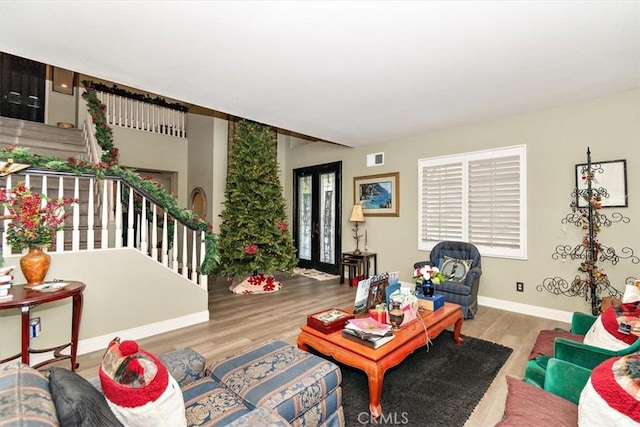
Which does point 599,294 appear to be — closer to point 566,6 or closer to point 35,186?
point 566,6

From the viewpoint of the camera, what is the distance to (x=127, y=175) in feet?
10.4

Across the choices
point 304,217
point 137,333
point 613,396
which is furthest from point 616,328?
point 304,217

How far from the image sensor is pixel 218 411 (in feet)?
4.56

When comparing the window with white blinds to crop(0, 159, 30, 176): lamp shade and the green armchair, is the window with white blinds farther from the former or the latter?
crop(0, 159, 30, 176): lamp shade

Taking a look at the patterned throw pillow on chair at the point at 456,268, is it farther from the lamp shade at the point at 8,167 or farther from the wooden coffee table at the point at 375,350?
the lamp shade at the point at 8,167

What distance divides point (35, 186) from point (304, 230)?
4.79m

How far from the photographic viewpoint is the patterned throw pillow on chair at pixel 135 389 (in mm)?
979

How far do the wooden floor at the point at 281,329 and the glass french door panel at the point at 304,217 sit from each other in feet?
6.96

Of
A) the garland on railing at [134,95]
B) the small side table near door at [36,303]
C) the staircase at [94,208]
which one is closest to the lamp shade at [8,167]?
the staircase at [94,208]

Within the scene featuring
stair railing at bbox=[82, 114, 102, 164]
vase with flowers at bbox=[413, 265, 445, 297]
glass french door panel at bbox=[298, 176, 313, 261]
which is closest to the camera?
vase with flowers at bbox=[413, 265, 445, 297]

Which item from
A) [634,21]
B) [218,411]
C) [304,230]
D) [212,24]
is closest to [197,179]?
[304,230]

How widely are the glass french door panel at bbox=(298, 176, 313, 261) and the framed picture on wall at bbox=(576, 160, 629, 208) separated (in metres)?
4.85

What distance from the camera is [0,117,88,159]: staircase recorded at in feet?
15.9

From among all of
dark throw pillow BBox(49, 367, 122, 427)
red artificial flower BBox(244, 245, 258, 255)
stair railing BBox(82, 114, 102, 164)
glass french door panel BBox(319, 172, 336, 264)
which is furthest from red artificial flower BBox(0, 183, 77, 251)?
glass french door panel BBox(319, 172, 336, 264)
